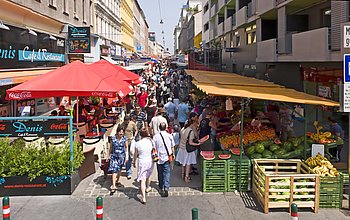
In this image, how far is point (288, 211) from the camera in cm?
772

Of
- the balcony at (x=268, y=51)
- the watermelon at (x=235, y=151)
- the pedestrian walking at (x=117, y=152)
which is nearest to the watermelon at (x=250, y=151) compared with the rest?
the watermelon at (x=235, y=151)

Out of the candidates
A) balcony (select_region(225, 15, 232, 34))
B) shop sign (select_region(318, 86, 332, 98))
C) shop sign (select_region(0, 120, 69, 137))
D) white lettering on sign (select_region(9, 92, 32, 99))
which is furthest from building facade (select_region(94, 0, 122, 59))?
shop sign (select_region(0, 120, 69, 137))

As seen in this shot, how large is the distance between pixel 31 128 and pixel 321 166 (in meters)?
6.71

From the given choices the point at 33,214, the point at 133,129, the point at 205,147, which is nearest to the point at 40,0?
the point at 133,129

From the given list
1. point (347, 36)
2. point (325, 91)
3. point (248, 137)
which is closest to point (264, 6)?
point (325, 91)

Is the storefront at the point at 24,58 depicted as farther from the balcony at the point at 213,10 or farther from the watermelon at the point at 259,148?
the balcony at the point at 213,10

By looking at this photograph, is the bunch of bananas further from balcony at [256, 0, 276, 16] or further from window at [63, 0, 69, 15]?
window at [63, 0, 69, 15]

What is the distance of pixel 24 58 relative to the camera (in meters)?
18.4

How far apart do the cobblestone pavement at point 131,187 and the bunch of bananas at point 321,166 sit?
2.56 metres

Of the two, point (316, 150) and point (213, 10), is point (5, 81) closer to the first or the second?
point (316, 150)

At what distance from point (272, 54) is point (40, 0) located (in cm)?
1272

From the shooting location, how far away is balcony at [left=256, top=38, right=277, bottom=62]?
20125 millimetres

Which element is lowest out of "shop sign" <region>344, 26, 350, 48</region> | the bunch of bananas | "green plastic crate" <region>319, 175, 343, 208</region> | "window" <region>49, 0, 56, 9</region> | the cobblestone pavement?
the cobblestone pavement

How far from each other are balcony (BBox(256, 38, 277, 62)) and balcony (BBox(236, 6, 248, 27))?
6114 mm
